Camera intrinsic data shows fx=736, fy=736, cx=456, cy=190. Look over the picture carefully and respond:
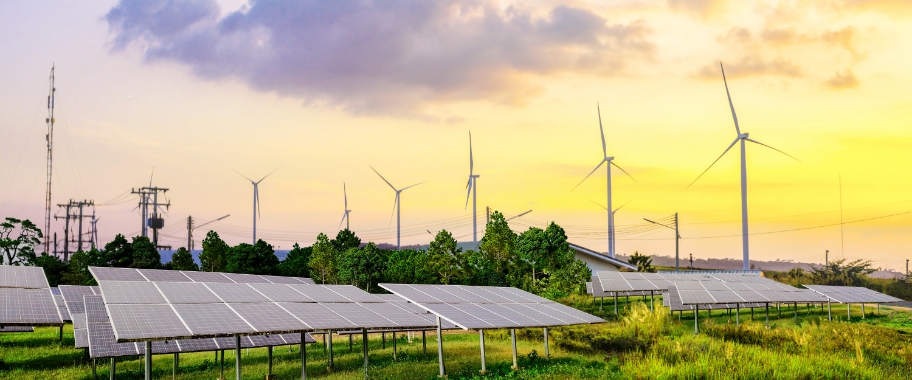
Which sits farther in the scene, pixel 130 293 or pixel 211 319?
pixel 130 293

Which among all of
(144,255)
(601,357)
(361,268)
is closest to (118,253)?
(144,255)

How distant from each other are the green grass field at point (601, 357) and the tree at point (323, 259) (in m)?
25.8

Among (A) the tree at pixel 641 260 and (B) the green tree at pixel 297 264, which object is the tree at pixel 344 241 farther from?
(A) the tree at pixel 641 260

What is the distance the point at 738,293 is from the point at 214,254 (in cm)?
5617

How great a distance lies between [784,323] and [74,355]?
44.3 meters

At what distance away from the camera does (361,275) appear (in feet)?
223

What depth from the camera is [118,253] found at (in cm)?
8206

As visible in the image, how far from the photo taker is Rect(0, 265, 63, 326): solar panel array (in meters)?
32.1

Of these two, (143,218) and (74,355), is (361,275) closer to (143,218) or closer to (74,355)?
(74,355)

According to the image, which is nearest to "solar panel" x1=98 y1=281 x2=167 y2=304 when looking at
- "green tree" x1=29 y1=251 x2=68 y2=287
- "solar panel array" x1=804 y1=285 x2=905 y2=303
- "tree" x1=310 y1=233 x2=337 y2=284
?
"tree" x1=310 y1=233 x2=337 y2=284

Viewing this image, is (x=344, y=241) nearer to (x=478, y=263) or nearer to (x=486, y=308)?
(x=478, y=263)

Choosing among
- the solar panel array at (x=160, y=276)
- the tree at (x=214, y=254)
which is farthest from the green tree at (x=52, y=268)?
the solar panel array at (x=160, y=276)

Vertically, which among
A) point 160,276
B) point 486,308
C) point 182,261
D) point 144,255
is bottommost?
point 486,308

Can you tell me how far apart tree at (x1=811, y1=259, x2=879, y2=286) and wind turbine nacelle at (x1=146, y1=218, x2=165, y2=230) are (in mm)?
103274
